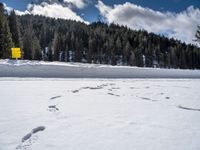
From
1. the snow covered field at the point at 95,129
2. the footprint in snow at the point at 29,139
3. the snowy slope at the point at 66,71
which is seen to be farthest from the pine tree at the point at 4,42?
the footprint in snow at the point at 29,139

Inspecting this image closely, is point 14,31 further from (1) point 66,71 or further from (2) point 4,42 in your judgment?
(1) point 66,71

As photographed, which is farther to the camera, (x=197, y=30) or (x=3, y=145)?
(x=197, y=30)

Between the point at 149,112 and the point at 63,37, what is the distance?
8350cm

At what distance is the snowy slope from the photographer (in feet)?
41.4

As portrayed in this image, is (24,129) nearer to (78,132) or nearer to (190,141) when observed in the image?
(78,132)

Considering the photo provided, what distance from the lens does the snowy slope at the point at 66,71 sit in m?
12.6

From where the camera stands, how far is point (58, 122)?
3.32 m

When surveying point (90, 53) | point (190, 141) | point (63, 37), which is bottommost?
point (190, 141)

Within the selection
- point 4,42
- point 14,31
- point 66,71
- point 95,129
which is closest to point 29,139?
point 95,129

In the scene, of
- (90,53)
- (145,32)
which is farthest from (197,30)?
(145,32)

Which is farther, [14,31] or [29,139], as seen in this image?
[14,31]

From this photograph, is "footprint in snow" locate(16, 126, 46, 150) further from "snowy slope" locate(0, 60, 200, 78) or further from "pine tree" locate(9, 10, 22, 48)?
"pine tree" locate(9, 10, 22, 48)

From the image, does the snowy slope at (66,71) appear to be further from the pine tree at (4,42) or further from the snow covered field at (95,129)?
the pine tree at (4,42)

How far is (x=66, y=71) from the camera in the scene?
14.1 metres
